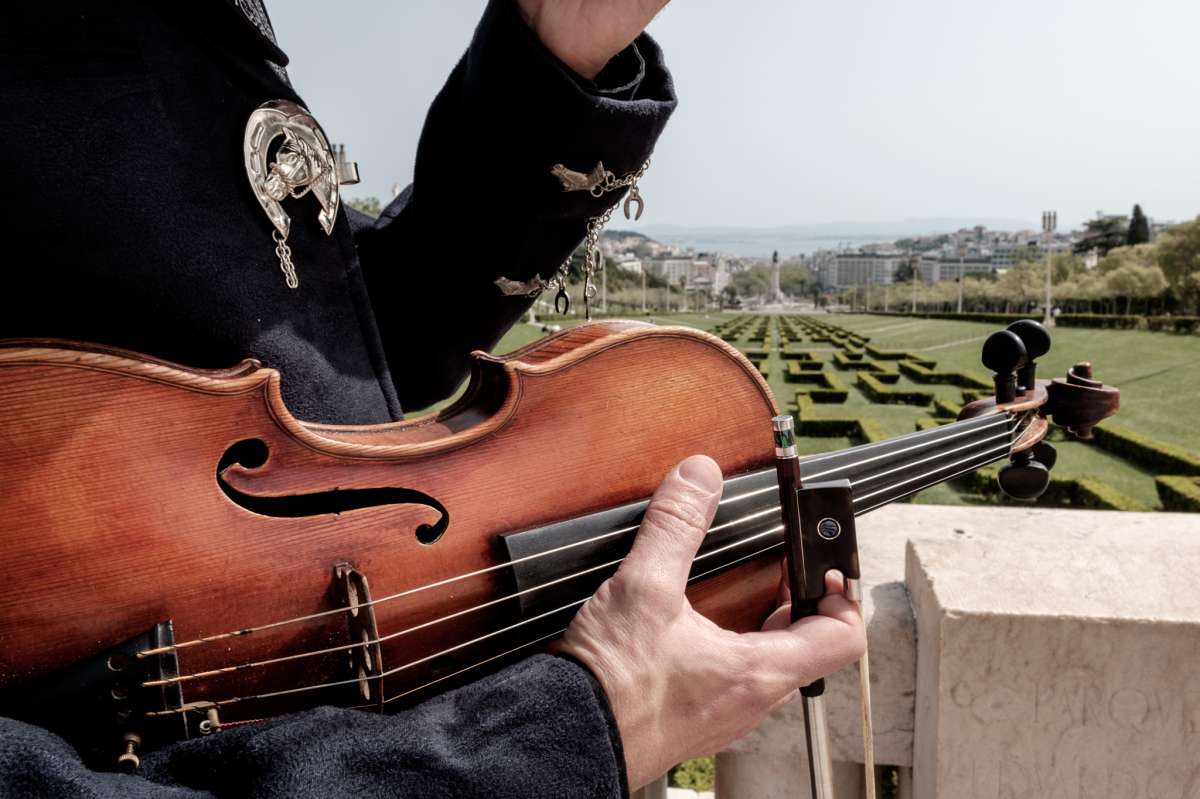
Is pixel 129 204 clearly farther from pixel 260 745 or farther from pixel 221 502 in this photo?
pixel 260 745

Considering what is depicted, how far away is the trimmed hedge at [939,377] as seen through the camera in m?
13.4

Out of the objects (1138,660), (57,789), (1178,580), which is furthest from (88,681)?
(1178,580)

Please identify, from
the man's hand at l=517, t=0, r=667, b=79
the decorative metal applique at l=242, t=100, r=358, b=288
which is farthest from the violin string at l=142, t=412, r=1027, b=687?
the man's hand at l=517, t=0, r=667, b=79

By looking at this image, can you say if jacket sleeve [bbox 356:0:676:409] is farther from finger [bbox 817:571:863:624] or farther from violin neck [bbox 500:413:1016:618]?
finger [bbox 817:571:863:624]

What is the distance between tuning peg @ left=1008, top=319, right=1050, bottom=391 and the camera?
5.87 ft

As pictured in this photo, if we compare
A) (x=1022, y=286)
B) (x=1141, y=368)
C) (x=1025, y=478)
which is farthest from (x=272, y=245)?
(x=1022, y=286)

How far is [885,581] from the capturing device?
1.58m

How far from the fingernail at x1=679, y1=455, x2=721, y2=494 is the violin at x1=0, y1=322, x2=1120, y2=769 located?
0.33ft

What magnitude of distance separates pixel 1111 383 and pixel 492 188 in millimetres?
15239

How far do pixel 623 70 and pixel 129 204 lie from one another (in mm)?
732

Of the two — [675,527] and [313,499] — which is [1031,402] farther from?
[313,499]

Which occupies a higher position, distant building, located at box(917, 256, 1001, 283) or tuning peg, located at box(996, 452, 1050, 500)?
distant building, located at box(917, 256, 1001, 283)

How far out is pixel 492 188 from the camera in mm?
1270

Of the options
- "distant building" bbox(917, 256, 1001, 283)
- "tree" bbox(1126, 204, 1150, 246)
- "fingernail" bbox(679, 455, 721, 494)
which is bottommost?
"fingernail" bbox(679, 455, 721, 494)
